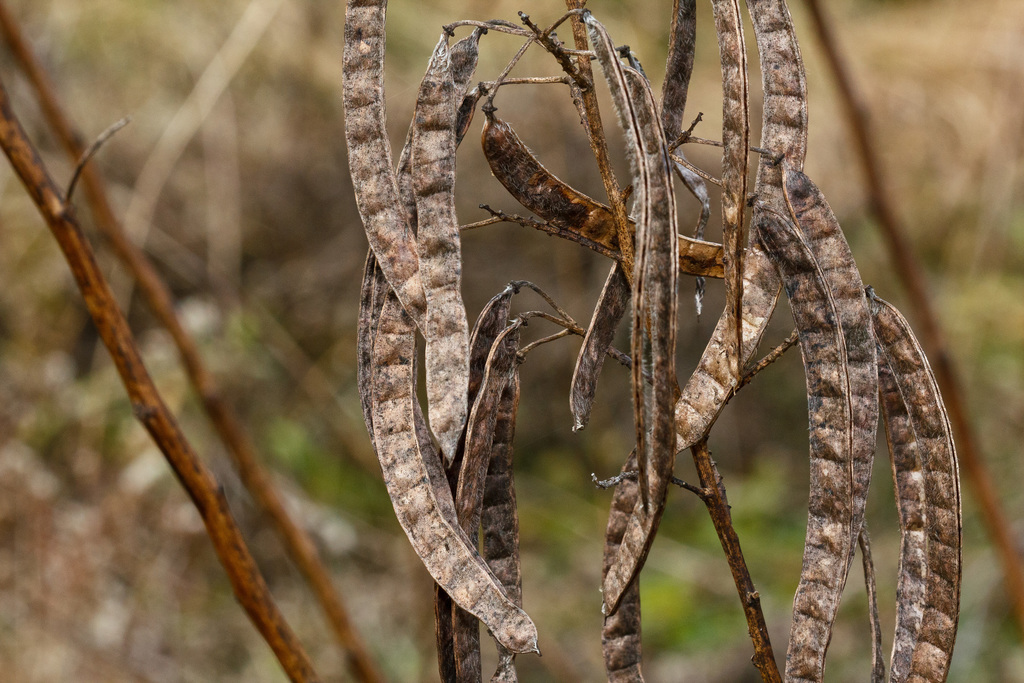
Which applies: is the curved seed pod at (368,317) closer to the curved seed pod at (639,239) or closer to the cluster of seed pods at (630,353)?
the cluster of seed pods at (630,353)

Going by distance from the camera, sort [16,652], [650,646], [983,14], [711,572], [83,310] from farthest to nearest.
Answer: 1. [983,14]
2. [83,310]
3. [711,572]
4. [650,646]
5. [16,652]

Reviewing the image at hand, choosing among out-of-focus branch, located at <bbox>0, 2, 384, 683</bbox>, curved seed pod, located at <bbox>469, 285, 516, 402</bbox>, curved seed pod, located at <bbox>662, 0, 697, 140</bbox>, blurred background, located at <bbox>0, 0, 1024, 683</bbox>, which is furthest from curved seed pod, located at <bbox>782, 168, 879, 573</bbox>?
blurred background, located at <bbox>0, 0, 1024, 683</bbox>

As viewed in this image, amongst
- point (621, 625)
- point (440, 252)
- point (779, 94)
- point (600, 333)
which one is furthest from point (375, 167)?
point (621, 625)

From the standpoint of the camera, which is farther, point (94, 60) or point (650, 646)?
point (94, 60)

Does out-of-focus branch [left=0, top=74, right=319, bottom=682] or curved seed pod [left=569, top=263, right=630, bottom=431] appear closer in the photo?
curved seed pod [left=569, top=263, right=630, bottom=431]

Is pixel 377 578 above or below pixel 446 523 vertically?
below

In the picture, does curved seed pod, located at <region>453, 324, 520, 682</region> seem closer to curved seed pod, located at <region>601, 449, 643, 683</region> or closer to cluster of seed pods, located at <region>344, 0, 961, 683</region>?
cluster of seed pods, located at <region>344, 0, 961, 683</region>

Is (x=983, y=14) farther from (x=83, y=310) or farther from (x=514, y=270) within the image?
(x=83, y=310)

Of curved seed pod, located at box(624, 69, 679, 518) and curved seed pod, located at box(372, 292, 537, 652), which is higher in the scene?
curved seed pod, located at box(624, 69, 679, 518)

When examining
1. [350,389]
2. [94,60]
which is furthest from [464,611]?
[94,60]

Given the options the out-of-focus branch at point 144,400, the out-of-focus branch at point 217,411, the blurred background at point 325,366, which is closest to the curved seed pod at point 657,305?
the out-of-focus branch at point 144,400
